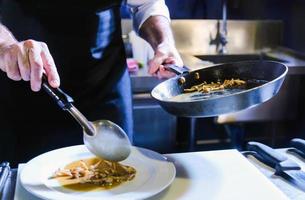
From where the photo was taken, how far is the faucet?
2.42 m

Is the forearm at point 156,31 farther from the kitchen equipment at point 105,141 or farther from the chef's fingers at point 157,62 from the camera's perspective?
the kitchen equipment at point 105,141

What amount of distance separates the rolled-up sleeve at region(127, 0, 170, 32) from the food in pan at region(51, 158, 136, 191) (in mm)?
596

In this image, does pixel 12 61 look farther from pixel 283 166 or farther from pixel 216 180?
pixel 283 166

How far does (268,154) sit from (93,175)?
0.36m

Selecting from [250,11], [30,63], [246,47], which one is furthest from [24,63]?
[250,11]

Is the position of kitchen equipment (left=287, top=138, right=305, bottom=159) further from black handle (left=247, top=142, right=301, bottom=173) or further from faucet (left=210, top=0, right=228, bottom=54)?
faucet (left=210, top=0, right=228, bottom=54)

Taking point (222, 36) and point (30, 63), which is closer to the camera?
point (30, 63)

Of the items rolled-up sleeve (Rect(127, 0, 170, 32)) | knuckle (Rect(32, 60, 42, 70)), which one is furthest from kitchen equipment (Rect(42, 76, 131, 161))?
rolled-up sleeve (Rect(127, 0, 170, 32))

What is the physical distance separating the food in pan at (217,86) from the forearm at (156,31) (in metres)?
0.24

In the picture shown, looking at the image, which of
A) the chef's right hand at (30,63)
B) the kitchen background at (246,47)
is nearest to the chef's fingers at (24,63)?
the chef's right hand at (30,63)

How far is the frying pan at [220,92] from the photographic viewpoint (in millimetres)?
707

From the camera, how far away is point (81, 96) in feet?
3.71

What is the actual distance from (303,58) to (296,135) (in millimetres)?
463

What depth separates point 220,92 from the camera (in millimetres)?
893
